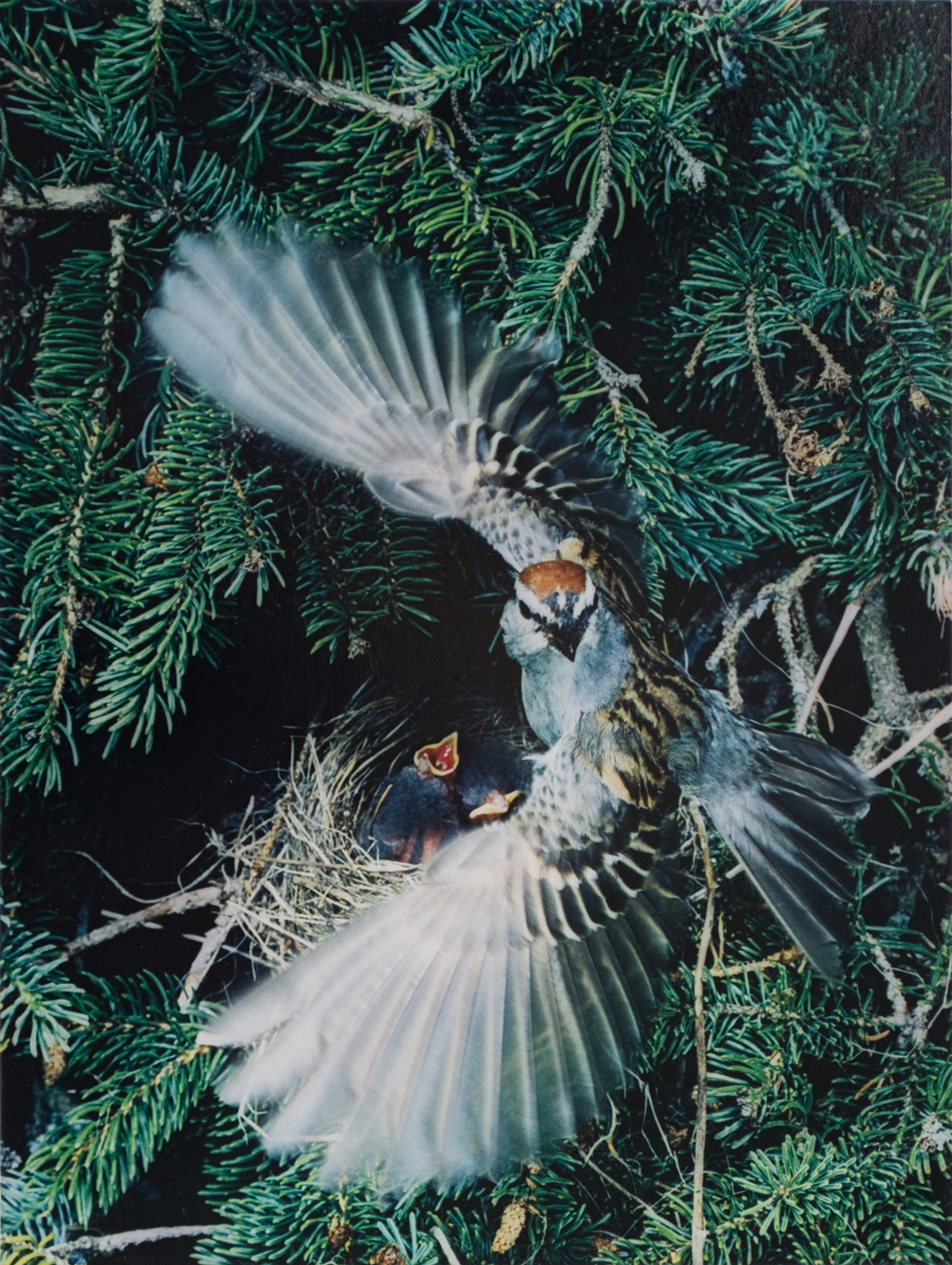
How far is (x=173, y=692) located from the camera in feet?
2.06

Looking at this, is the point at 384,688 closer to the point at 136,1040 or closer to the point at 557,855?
the point at 557,855

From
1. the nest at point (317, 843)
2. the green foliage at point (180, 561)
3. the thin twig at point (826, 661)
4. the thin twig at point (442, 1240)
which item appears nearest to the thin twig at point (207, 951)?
the nest at point (317, 843)

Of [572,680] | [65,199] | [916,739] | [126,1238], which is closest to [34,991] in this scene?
[126,1238]

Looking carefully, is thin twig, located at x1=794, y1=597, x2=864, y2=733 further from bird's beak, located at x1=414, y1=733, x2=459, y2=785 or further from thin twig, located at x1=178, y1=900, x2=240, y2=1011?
thin twig, located at x1=178, y1=900, x2=240, y2=1011

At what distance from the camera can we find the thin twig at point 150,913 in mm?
638

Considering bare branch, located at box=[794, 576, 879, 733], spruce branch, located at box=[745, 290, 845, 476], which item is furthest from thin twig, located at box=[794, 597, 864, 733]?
spruce branch, located at box=[745, 290, 845, 476]

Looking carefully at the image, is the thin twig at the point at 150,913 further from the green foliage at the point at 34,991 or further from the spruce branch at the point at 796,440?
the spruce branch at the point at 796,440

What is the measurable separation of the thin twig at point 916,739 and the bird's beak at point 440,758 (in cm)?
33

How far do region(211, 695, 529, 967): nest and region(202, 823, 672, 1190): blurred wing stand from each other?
0.9 inches

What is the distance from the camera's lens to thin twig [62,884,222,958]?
0.64 m

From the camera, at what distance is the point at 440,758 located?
2.18 feet

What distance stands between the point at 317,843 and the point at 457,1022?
0.54ft

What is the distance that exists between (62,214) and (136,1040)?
0.60m

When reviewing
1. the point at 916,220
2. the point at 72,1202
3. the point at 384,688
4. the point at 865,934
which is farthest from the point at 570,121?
the point at 72,1202
